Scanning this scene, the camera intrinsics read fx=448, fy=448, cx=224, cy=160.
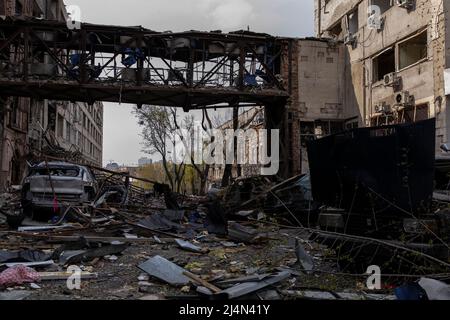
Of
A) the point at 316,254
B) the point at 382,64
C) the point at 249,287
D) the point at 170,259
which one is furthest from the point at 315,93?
the point at 249,287

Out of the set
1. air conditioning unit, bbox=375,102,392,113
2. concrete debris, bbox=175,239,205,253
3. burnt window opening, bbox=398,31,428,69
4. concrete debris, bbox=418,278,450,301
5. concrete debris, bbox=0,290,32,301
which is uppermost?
burnt window opening, bbox=398,31,428,69

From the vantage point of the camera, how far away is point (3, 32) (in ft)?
62.3

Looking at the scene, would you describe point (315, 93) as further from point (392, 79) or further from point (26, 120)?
point (26, 120)

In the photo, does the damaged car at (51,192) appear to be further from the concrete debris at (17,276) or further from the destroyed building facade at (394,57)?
the destroyed building facade at (394,57)

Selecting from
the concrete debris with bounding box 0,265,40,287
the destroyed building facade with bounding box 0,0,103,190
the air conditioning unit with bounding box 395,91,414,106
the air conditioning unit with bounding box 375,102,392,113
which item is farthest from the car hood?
the air conditioning unit with bounding box 375,102,392,113

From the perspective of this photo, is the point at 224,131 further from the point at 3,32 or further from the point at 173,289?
the point at 173,289

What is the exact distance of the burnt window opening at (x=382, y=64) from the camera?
2116 centimetres

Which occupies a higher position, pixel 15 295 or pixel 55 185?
pixel 55 185

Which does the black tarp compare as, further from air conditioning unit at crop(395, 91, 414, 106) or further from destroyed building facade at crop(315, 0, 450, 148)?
air conditioning unit at crop(395, 91, 414, 106)

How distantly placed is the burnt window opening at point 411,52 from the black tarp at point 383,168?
1458 centimetres

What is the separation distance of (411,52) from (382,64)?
→ 2.89 meters

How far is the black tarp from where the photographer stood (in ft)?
16.9

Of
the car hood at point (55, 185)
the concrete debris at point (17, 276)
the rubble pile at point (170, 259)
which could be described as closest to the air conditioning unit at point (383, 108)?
the rubble pile at point (170, 259)

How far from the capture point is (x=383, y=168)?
5.40m
